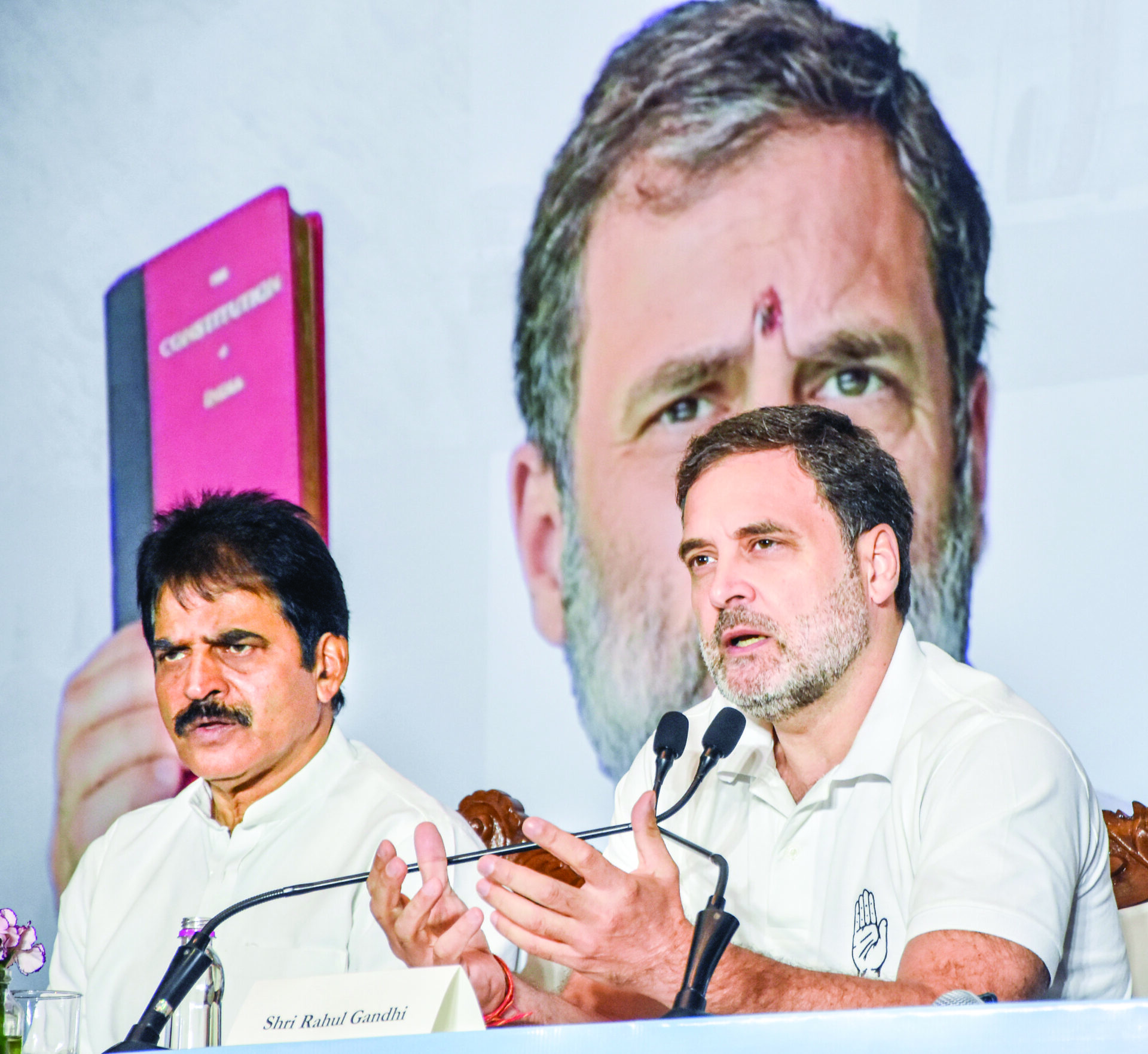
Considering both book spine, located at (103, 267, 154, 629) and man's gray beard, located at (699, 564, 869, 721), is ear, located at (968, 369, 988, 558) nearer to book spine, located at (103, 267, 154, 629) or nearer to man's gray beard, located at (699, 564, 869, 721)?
man's gray beard, located at (699, 564, 869, 721)

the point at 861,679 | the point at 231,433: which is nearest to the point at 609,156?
the point at 231,433

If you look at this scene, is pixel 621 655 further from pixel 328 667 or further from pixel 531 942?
pixel 531 942

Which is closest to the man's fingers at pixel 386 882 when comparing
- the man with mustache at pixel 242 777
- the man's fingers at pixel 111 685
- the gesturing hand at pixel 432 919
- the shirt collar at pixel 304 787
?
the gesturing hand at pixel 432 919

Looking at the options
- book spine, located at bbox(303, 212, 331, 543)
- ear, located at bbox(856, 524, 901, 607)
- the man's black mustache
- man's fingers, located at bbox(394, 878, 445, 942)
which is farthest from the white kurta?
ear, located at bbox(856, 524, 901, 607)

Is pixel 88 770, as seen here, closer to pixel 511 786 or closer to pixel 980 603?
pixel 511 786

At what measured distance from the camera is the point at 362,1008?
1391mm

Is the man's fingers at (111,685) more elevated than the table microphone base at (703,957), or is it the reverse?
the man's fingers at (111,685)

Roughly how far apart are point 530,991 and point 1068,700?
0.99 metres

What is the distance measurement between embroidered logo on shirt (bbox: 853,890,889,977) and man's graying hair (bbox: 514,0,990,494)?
2.63 feet

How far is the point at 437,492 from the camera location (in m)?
2.93

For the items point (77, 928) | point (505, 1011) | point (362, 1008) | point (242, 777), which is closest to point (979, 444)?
point (505, 1011)

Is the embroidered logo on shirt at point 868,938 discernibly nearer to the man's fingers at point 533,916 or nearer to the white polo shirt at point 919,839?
the white polo shirt at point 919,839

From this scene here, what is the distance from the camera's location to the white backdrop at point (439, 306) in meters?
2.36

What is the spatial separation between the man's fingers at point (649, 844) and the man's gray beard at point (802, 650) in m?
0.60
